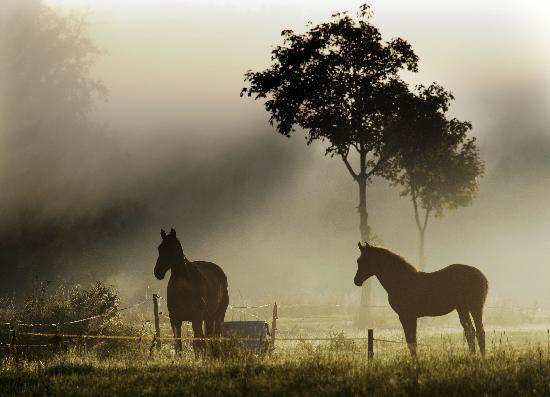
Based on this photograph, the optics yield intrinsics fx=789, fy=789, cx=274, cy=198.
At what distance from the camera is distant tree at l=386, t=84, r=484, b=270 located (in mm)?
46250

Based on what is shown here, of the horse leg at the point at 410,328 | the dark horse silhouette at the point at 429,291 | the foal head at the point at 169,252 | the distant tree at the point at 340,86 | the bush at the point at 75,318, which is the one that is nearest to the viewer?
the horse leg at the point at 410,328

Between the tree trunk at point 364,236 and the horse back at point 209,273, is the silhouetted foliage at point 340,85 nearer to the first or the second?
the tree trunk at point 364,236

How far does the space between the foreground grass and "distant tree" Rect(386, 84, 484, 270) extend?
29896 millimetres

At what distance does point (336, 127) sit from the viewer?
145 feet

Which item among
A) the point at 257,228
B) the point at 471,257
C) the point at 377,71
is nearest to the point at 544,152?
the point at 471,257

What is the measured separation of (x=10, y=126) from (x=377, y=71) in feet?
72.6

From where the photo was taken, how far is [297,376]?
1463 cm

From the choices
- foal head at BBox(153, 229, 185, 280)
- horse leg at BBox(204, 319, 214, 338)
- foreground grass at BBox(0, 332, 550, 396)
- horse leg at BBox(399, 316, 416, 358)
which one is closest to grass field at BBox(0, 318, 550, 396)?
foreground grass at BBox(0, 332, 550, 396)

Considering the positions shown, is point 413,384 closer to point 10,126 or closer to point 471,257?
point 10,126

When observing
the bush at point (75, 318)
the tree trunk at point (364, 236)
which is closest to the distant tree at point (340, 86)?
the tree trunk at point (364, 236)

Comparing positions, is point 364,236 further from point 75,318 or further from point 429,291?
point 429,291

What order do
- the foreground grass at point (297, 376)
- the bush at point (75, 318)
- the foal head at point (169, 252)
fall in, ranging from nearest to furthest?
the foreground grass at point (297, 376) < the foal head at point (169, 252) < the bush at point (75, 318)

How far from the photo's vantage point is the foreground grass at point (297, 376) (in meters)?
13.3

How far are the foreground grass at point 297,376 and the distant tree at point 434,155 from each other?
98.1 feet
